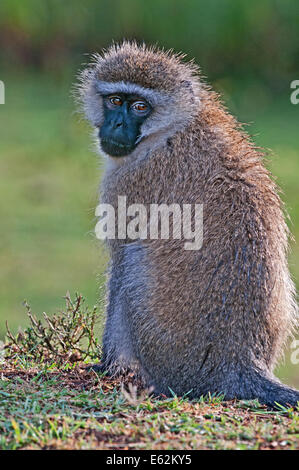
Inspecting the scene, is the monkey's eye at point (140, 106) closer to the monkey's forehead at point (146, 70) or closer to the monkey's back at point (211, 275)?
the monkey's forehead at point (146, 70)

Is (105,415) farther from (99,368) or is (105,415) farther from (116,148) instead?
(116,148)

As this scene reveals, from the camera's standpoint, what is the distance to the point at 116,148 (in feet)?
24.5

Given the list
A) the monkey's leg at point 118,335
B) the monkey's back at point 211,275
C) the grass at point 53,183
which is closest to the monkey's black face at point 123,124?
the monkey's back at point 211,275

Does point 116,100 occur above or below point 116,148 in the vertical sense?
above

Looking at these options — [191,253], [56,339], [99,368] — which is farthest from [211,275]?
[56,339]

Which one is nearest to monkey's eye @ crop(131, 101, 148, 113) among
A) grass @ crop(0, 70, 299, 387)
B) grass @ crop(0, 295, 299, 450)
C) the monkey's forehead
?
the monkey's forehead

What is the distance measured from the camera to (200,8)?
19266 mm

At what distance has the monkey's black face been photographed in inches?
293

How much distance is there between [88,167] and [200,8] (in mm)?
4439

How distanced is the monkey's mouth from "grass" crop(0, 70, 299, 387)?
160 inches

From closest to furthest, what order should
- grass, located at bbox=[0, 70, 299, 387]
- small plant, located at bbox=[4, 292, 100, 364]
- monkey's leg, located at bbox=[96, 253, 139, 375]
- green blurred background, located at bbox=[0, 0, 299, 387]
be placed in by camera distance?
monkey's leg, located at bbox=[96, 253, 139, 375], small plant, located at bbox=[4, 292, 100, 364], grass, located at bbox=[0, 70, 299, 387], green blurred background, located at bbox=[0, 0, 299, 387]

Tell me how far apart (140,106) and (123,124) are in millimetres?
202

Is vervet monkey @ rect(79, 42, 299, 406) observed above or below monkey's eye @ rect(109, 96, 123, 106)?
below

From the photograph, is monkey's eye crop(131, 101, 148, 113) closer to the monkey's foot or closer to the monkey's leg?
the monkey's leg
